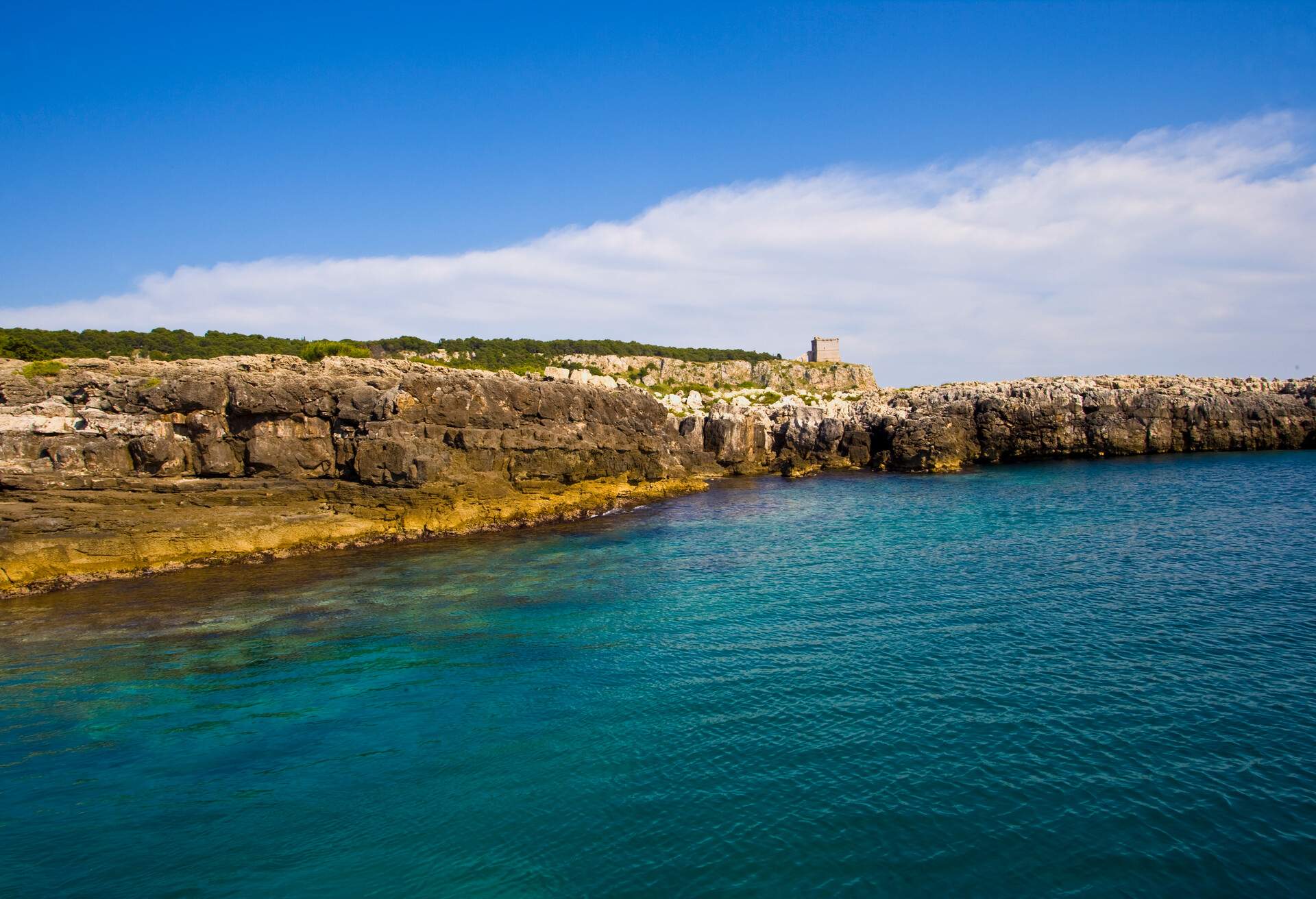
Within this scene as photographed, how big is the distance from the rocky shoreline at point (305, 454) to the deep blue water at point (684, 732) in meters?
4.93

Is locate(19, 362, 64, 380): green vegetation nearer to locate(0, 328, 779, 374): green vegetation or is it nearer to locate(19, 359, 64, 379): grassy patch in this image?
locate(19, 359, 64, 379): grassy patch

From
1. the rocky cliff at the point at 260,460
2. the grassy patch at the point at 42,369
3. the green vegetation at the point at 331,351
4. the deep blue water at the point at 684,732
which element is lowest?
the deep blue water at the point at 684,732

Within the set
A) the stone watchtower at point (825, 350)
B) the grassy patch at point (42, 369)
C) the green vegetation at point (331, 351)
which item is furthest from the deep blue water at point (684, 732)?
the stone watchtower at point (825, 350)

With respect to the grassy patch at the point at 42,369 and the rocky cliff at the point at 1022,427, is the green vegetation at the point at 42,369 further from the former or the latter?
the rocky cliff at the point at 1022,427

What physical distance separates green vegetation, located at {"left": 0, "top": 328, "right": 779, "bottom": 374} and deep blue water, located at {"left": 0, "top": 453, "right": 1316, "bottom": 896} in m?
39.5

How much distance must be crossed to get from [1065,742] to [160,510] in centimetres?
3922

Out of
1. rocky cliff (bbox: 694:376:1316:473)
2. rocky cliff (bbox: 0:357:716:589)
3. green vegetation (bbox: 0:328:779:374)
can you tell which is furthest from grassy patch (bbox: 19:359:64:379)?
rocky cliff (bbox: 694:376:1316:473)

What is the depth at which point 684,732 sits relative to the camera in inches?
603

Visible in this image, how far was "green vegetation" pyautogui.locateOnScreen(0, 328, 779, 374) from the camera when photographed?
62312mm

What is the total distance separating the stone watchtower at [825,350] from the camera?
156m

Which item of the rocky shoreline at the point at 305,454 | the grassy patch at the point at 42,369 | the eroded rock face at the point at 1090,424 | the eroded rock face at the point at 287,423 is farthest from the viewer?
the eroded rock face at the point at 1090,424

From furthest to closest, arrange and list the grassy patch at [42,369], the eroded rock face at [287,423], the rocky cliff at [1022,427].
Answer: the rocky cliff at [1022,427], the grassy patch at [42,369], the eroded rock face at [287,423]

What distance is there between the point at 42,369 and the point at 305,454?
18197 millimetres

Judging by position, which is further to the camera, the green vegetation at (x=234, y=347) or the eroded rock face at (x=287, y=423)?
the green vegetation at (x=234, y=347)
